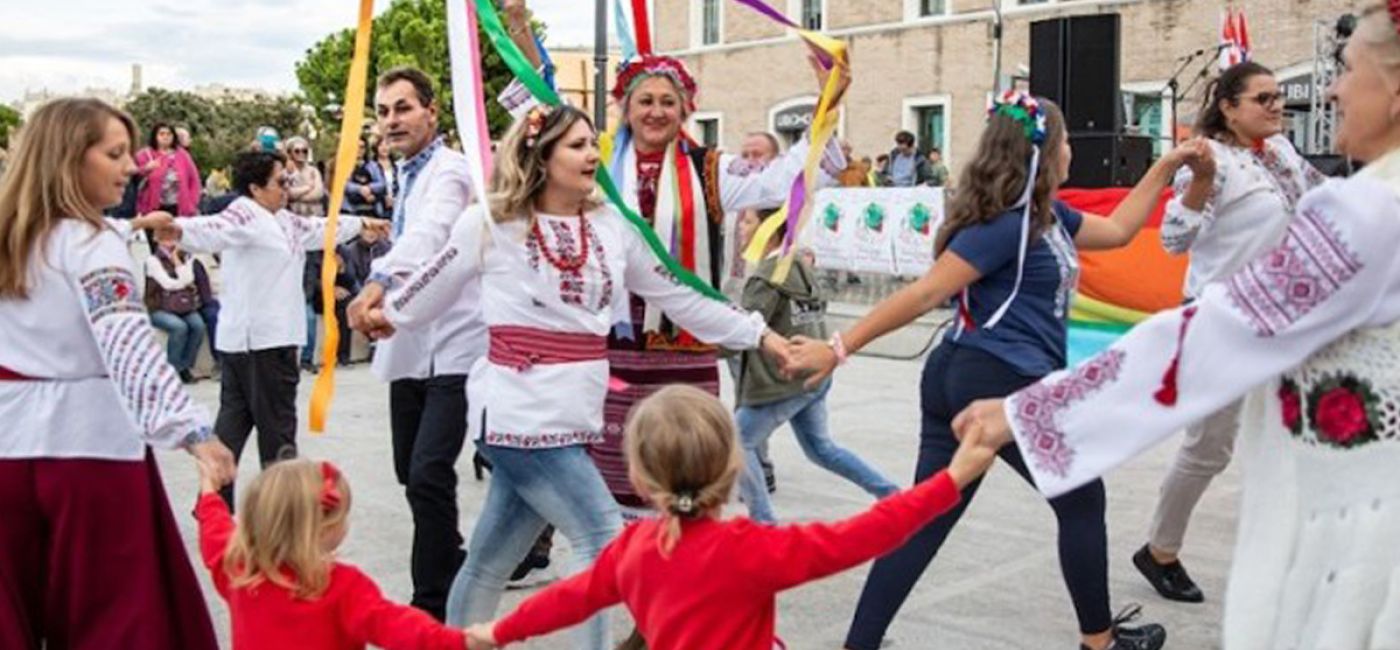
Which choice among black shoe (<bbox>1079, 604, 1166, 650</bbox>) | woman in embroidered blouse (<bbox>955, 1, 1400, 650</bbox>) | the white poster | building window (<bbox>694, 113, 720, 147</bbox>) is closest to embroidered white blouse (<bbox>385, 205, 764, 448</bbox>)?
woman in embroidered blouse (<bbox>955, 1, 1400, 650</bbox>)

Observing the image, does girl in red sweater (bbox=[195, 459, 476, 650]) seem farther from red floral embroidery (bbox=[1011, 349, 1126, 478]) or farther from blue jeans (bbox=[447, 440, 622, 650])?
red floral embroidery (bbox=[1011, 349, 1126, 478])

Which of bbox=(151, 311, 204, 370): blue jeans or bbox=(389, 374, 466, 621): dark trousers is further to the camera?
bbox=(151, 311, 204, 370): blue jeans

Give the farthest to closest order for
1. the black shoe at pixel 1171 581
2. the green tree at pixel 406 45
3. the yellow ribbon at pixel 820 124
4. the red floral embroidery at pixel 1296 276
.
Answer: the green tree at pixel 406 45
the black shoe at pixel 1171 581
the yellow ribbon at pixel 820 124
the red floral embroidery at pixel 1296 276

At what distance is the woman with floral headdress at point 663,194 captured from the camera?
4.56 m

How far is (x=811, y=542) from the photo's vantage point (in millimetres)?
2719

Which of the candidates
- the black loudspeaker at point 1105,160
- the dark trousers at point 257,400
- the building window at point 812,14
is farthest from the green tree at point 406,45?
the dark trousers at point 257,400

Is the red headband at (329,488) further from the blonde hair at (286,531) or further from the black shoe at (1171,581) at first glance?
the black shoe at (1171,581)

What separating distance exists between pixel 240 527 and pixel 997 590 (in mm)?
3248

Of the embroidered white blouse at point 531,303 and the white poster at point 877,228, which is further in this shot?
the white poster at point 877,228

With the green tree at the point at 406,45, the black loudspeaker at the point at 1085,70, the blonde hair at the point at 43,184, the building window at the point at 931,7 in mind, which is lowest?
the blonde hair at the point at 43,184

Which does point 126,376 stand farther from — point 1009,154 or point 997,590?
point 997,590

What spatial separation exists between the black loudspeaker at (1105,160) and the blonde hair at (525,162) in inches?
324

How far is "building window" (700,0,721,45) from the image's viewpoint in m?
36.8

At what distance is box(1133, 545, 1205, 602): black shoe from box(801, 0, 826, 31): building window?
2974cm
